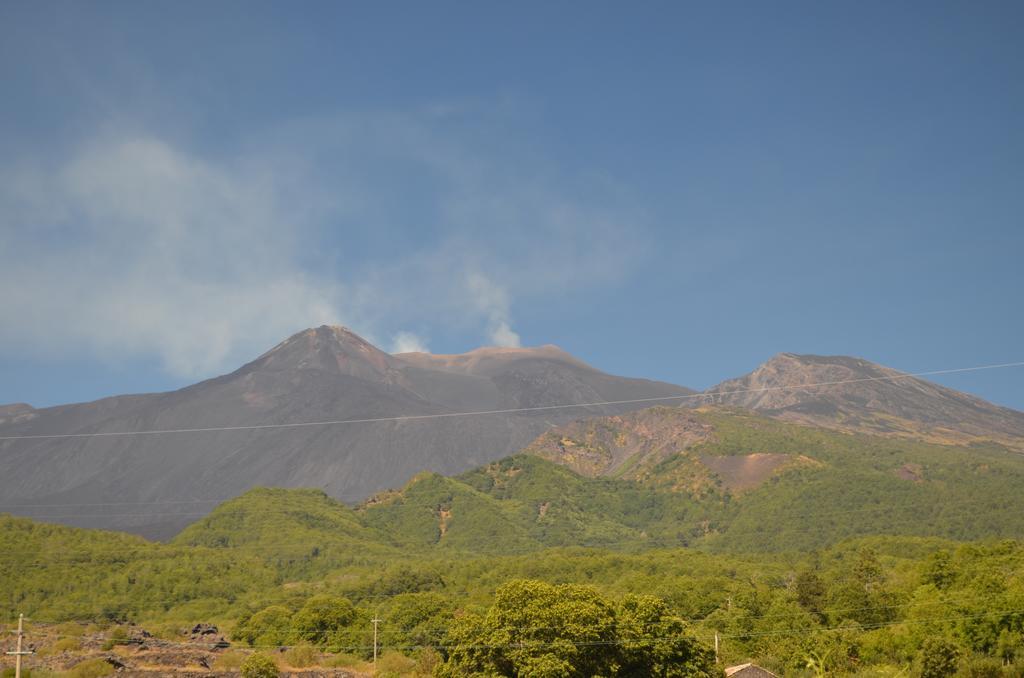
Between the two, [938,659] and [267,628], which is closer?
[938,659]

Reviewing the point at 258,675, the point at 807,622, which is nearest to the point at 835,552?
the point at 807,622

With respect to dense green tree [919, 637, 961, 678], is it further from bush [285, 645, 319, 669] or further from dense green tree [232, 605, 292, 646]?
dense green tree [232, 605, 292, 646]

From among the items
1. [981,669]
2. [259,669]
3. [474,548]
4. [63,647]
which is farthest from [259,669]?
[474,548]

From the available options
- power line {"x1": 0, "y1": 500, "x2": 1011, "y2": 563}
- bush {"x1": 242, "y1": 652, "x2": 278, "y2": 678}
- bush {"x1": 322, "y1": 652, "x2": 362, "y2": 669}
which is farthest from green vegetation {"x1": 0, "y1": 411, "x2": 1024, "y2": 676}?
bush {"x1": 242, "y1": 652, "x2": 278, "y2": 678}

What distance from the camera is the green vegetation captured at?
4528cm

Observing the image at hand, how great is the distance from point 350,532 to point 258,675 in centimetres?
12714

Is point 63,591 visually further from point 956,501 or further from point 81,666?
point 956,501

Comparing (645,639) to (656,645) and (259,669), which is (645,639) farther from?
(259,669)

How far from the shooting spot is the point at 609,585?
10500 centimetres

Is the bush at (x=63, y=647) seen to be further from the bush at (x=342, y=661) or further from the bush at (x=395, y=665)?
the bush at (x=395, y=665)

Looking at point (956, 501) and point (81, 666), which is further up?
point (956, 501)

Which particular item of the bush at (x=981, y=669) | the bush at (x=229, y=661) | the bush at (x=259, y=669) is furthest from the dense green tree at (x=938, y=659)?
the bush at (x=229, y=661)

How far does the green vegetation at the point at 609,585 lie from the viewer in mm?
45281

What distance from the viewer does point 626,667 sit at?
43094 millimetres
